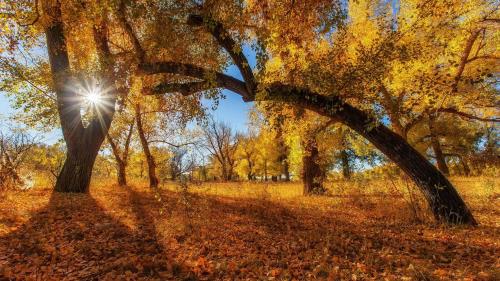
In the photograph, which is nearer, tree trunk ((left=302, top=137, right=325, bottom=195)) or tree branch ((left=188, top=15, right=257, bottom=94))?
tree branch ((left=188, top=15, right=257, bottom=94))

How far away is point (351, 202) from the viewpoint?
10508mm

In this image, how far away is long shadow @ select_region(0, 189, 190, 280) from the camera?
4605mm

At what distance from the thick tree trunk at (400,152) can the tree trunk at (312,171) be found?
5.23 meters

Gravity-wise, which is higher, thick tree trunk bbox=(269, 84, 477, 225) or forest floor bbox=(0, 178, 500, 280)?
thick tree trunk bbox=(269, 84, 477, 225)

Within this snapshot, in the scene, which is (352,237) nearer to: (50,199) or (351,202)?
(351,202)

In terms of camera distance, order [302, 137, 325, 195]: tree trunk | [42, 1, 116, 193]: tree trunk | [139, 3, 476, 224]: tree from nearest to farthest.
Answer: [139, 3, 476, 224]: tree < [42, 1, 116, 193]: tree trunk < [302, 137, 325, 195]: tree trunk

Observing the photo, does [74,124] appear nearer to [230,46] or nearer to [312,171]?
[230,46]

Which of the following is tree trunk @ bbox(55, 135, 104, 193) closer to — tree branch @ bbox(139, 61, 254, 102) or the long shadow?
the long shadow

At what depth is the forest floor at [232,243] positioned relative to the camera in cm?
468

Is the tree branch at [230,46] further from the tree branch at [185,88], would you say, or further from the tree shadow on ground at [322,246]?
the tree shadow on ground at [322,246]

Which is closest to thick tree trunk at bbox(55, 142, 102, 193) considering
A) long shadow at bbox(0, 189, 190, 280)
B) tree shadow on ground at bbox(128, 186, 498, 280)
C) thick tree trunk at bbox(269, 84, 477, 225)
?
long shadow at bbox(0, 189, 190, 280)

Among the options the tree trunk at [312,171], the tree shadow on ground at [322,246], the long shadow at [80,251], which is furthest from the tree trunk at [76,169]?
the tree trunk at [312,171]

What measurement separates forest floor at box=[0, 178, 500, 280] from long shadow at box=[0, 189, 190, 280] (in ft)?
0.06

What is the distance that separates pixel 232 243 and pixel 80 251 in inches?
110
